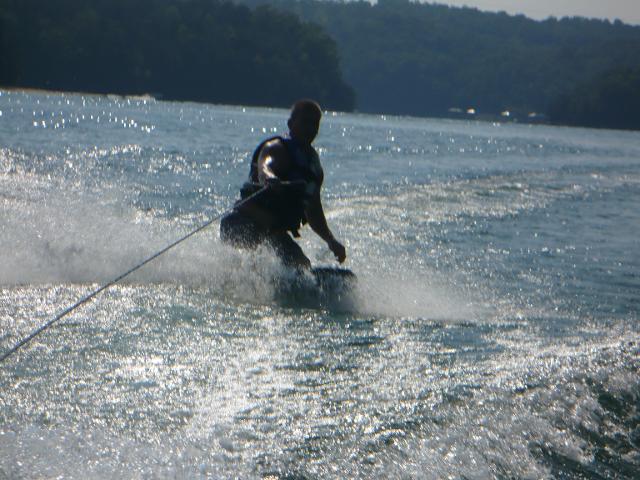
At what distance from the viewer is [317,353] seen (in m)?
5.90

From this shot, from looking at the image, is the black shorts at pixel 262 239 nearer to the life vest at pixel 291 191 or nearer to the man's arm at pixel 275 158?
the life vest at pixel 291 191

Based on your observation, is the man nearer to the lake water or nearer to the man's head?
the man's head

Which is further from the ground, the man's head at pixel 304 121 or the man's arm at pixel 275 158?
the man's head at pixel 304 121

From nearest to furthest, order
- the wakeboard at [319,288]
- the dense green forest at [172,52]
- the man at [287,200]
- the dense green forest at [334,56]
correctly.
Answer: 1. the wakeboard at [319,288]
2. the man at [287,200]
3. the dense green forest at [172,52]
4. the dense green forest at [334,56]

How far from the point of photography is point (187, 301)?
282 inches

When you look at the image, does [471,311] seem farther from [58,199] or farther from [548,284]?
[58,199]

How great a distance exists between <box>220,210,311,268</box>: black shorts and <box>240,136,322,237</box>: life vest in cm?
8

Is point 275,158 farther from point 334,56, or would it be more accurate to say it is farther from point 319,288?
point 334,56

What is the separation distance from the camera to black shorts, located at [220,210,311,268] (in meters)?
8.13

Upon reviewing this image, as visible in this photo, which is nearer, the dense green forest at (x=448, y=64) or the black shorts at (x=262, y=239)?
the black shorts at (x=262, y=239)

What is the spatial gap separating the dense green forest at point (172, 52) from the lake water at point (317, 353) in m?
52.7

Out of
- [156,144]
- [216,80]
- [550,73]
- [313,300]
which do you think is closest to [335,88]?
[216,80]

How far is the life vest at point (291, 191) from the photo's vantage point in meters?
8.00

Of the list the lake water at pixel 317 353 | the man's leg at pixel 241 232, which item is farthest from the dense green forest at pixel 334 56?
the man's leg at pixel 241 232
